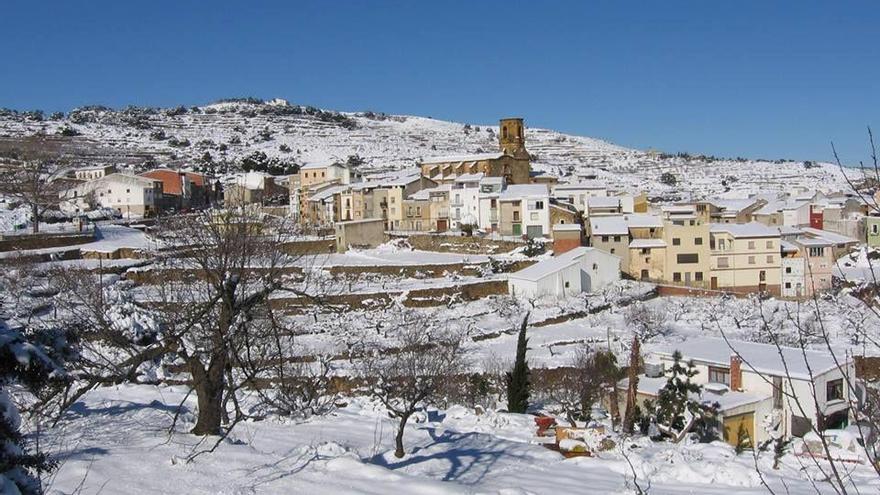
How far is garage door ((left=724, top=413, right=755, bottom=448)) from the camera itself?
12719 millimetres

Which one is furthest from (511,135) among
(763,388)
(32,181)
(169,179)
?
(763,388)

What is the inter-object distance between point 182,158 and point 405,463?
66670 millimetres

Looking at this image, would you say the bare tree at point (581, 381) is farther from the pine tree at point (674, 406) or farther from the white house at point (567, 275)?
the white house at point (567, 275)

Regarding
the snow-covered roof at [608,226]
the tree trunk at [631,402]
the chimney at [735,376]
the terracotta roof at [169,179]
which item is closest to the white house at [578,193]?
the snow-covered roof at [608,226]

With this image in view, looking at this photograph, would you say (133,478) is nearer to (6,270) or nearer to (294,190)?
(6,270)

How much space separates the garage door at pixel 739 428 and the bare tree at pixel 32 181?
29.9 m

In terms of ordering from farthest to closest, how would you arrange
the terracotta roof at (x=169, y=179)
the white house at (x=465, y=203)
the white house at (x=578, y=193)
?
the terracotta roof at (x=169, y=179) < the white house at (x=578, y=193) < the white house at (x=465, y=203)

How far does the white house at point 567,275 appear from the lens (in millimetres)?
28078

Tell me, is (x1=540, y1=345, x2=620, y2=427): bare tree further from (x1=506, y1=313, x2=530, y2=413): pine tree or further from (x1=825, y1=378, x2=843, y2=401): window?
(x1=825, y1=378, x2=843, y2=401): window

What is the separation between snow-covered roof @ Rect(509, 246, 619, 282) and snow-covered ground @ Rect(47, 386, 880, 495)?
1945cm

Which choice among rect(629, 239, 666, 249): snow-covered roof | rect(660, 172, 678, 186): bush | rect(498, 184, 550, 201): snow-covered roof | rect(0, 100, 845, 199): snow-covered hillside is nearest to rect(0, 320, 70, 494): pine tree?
rect(629, 239, 666, 249): snow-covered roof

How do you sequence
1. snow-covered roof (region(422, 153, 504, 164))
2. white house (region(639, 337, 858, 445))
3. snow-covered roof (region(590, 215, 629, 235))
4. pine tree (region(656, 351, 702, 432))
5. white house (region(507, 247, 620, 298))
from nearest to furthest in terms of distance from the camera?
pine tree (region(656, 351, 702, 432)), white house (region(639, 337, 858, 445)), white house (region(507, 247, 620, 298)), snow-covered roof (region(590, 215, 629, 235)), snow-covered roof (region(422, 153, 504, 164))

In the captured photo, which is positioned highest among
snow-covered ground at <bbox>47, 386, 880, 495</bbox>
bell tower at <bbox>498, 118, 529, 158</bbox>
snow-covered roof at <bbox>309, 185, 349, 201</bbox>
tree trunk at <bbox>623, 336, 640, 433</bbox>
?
bell tower at <bbox>498, 118, 529, 158</bbox>

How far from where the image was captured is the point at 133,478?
575 centimetres
